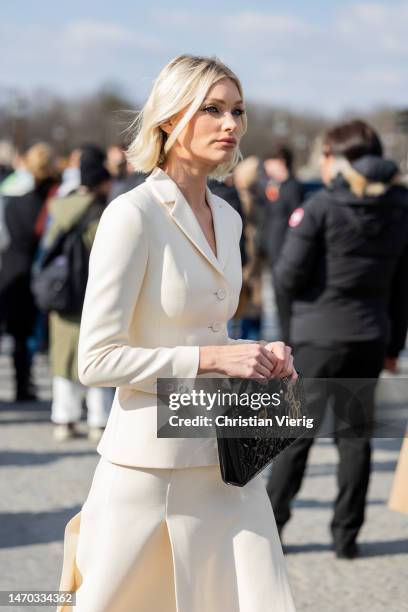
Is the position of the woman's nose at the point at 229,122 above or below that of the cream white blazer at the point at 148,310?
above

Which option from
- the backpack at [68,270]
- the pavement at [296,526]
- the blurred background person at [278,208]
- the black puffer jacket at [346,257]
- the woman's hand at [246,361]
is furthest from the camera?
the blurred background person at [278,208]

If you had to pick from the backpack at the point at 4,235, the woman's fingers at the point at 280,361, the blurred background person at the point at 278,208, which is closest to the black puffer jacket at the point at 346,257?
the woman's fingers at the point at 280,361

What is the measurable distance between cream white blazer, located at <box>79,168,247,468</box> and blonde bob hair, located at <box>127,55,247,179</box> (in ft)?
0.28

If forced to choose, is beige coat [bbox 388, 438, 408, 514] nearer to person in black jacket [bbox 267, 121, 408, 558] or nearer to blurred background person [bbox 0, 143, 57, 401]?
person in black jacket [bbox 267, 121, 408, 558]

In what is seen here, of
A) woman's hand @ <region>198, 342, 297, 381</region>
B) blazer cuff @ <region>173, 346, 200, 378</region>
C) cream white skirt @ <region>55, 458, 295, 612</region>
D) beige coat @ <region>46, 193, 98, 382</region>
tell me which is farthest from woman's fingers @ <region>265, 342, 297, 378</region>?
beige coat @ <region>46, 193, 98, 382</region>

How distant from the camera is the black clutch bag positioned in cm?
268

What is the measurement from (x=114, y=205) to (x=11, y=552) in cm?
295

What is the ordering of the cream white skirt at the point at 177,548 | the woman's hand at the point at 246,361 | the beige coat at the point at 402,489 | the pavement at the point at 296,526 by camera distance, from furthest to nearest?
1. the pavement at the point at 296,526
2. the beige coat at the point at 402,489
3. the cream white skirt at the point at 177,548
4. the woman's hand at the point at 246,361

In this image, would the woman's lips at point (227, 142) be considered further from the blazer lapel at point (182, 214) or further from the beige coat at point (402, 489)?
the beige coat at point (402, 489)

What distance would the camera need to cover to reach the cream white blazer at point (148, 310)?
2.65 meters

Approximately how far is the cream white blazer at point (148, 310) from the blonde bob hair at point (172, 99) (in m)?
0.08

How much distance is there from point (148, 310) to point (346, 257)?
2383 millimetres

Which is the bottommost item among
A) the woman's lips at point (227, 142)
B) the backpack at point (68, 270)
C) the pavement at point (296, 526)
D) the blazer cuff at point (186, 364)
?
the pavement at point (296, 526)

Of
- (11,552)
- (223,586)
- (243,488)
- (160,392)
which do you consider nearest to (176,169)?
(160,392)
